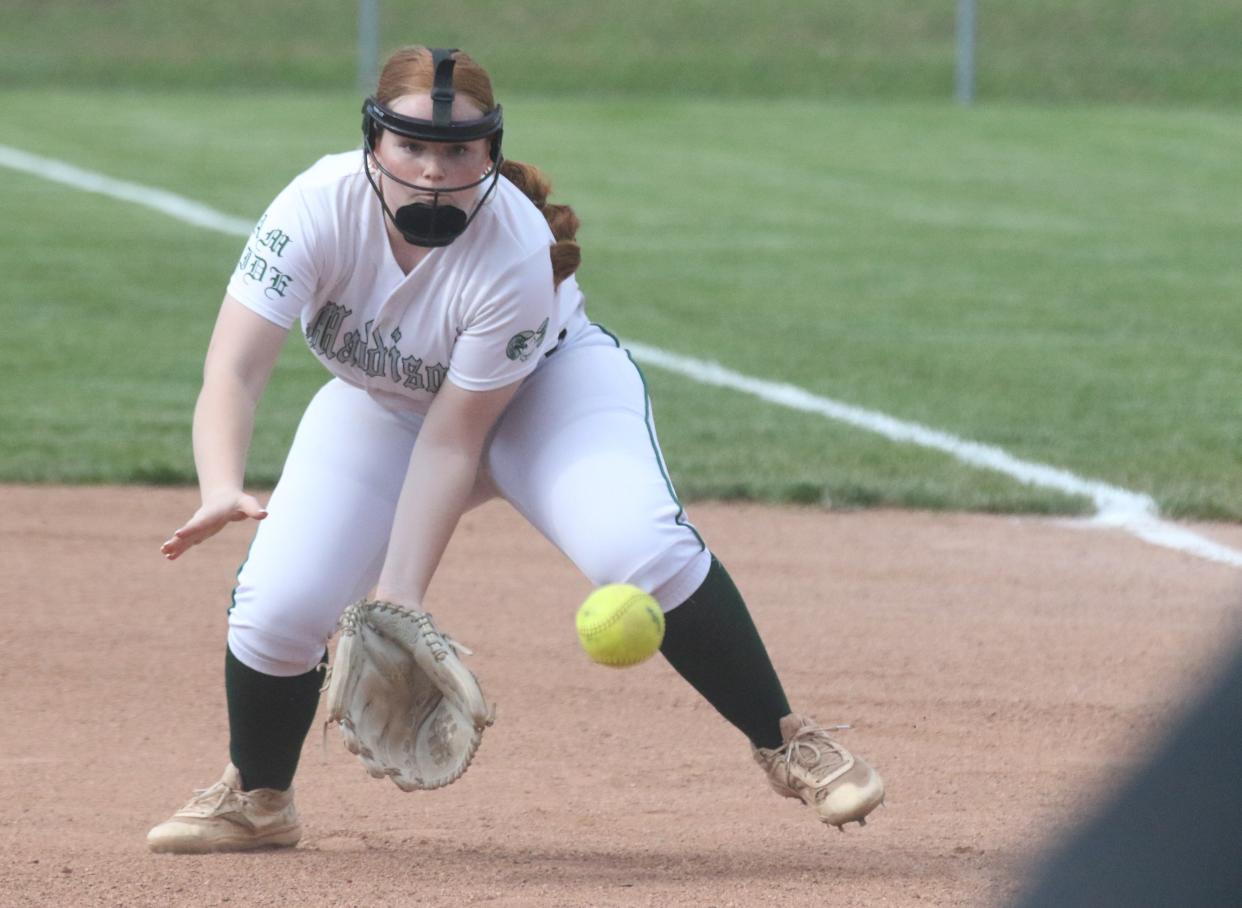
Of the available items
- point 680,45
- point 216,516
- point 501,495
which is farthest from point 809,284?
point 680,45

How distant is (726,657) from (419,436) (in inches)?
26.2

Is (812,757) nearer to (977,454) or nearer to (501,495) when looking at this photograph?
(501,495)

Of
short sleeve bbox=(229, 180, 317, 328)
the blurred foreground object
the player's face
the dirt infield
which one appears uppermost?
the blurred foreground object

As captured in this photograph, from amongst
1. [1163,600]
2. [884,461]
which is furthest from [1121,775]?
[884,461]

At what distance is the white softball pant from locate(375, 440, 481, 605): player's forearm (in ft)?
0.30

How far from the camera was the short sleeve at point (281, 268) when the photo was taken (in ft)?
10.6

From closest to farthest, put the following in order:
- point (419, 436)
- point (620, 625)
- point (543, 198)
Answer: point (620, 625)
point (419, 436)
point (543, 198)

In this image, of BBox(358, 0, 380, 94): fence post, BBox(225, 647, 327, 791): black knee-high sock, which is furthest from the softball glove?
BBox(358, 0, 380, 94): fence post

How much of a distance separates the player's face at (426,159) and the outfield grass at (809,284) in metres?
3.34

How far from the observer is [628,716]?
440 cm

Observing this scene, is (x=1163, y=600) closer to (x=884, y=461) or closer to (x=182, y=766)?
(x=884, y=461)

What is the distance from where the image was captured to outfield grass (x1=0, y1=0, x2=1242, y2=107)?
71.6 ft

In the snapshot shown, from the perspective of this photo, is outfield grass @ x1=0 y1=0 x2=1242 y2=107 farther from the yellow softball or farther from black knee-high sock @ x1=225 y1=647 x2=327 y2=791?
the yellow softball

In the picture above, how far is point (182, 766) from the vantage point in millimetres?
4031
